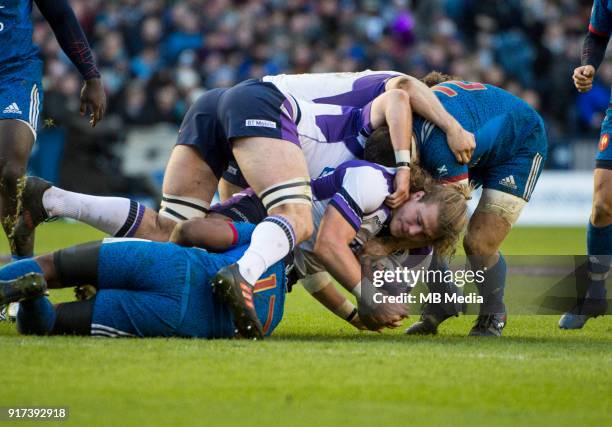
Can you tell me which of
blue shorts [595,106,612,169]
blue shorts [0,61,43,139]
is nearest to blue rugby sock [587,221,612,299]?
blue shorts [595,106,612,169]

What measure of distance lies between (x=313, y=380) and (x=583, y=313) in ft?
10.8

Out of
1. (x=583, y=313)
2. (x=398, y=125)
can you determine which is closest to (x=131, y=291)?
(x=398, y=125)

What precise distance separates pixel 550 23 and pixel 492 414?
1845 cm

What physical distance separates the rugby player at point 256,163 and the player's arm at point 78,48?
1.33m

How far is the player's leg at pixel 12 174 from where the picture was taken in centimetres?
710

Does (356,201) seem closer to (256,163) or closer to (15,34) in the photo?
(256,163)

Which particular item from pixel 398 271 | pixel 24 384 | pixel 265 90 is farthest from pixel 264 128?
pixel 24 384

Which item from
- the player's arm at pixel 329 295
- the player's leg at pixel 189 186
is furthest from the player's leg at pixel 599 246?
the player's leg at pixel 189 186

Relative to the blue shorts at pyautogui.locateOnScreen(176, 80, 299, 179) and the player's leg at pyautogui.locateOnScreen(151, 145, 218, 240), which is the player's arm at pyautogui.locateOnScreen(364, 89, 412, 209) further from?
the player's leg at pyautogui.locateOnScreen(151, 145, 218, 240)

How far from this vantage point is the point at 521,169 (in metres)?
7.43

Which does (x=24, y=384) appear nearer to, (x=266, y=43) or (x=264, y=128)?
(x=264, y=128)

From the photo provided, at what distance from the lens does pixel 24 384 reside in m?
4.78

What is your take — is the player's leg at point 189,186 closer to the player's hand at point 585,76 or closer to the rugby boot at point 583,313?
the rugby boot at point 583,313

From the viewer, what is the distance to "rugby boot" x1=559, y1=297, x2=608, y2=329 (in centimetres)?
756
